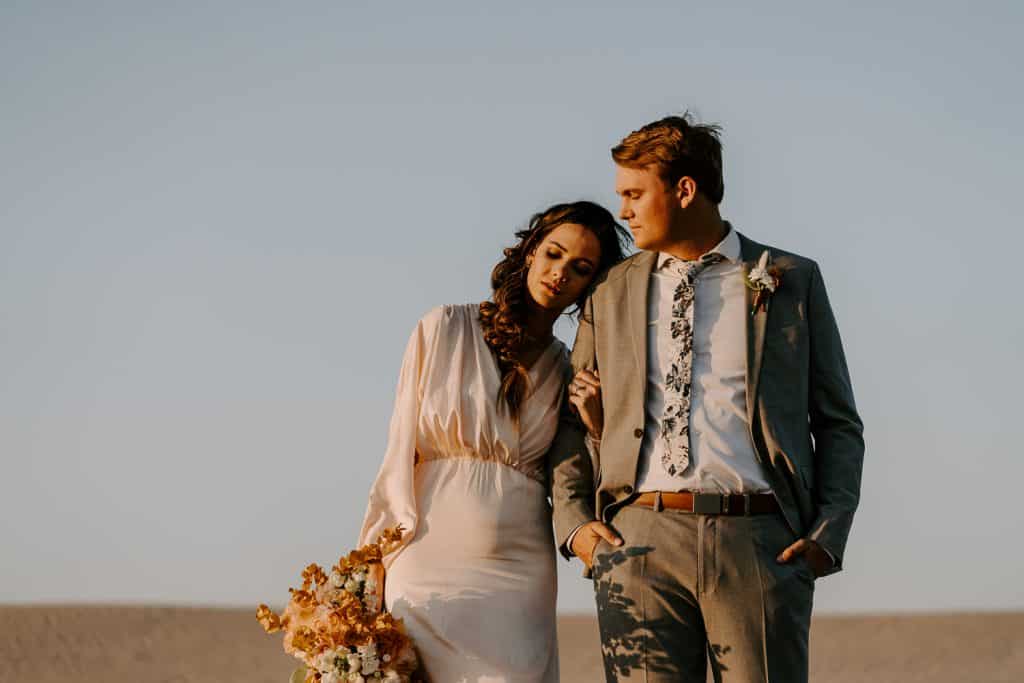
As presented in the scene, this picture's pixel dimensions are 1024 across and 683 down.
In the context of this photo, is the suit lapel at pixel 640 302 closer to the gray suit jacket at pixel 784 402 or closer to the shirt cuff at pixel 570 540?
the gray suit jacket at pixel 784 402

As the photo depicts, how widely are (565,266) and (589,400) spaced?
64 centimetres

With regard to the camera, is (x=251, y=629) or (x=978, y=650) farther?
(x=251, y=629)

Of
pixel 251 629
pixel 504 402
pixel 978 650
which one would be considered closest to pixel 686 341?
pixel 504 402

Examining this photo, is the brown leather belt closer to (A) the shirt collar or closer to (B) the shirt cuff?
(B) the shirt cuff

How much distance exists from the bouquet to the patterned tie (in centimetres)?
134

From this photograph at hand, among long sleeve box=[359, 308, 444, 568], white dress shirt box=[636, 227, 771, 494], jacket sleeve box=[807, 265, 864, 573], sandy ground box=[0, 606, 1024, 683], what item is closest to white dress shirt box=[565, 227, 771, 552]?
white dress shirt box=[636, 227, 771, 494]

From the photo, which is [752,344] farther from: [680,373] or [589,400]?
[589,400]

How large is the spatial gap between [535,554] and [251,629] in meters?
24.9

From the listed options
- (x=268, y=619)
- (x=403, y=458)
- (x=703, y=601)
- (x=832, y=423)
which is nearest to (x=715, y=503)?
(x=703, y=601)

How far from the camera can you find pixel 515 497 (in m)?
5.70

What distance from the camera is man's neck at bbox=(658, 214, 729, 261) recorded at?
5.27 metres

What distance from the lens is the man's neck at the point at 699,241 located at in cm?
527

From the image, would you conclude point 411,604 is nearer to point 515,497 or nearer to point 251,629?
point 515,497

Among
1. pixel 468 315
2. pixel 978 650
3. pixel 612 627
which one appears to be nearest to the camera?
pixel 612 627
